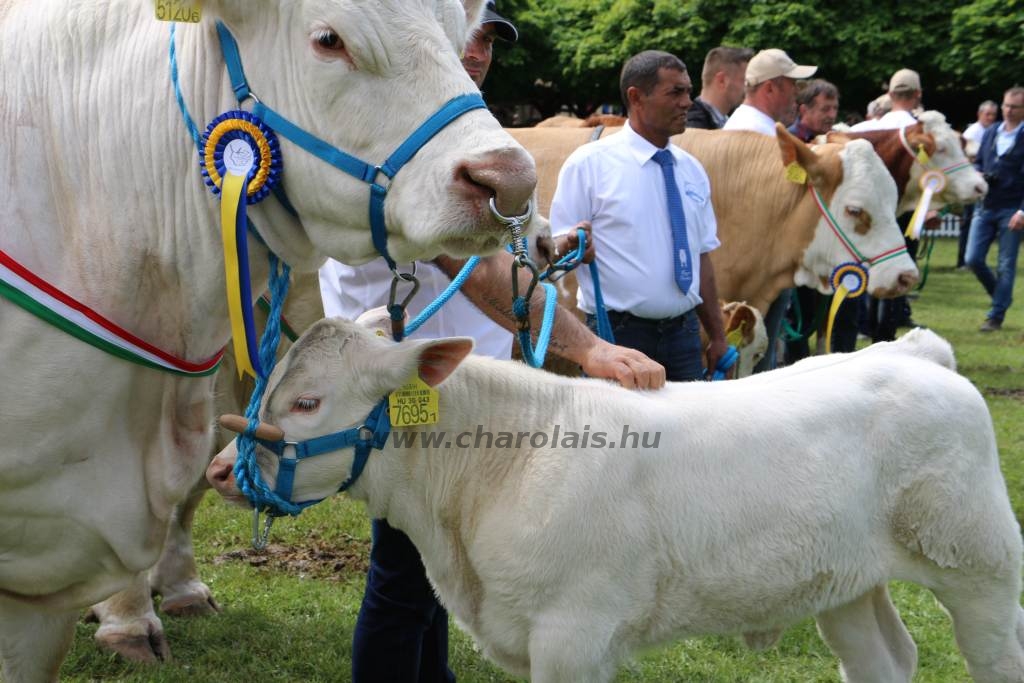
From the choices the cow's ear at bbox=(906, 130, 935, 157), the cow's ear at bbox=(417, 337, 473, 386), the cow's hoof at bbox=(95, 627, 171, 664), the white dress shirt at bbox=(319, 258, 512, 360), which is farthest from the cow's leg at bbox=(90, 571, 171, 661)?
the cow's ear at bbox=(906, 130, 935, 157)

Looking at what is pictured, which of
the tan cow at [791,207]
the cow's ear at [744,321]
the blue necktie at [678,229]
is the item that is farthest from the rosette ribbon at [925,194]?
the blue necktie at [678,229]

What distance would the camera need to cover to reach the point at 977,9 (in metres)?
26.4

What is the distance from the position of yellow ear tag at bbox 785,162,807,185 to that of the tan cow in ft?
0.11

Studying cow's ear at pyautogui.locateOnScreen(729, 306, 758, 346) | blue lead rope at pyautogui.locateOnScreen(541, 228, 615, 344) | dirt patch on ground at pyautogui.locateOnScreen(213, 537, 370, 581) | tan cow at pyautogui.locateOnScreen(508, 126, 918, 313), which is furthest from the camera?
tan cow at pyautogui.locateOnScreen(508, 126, 918, 313)

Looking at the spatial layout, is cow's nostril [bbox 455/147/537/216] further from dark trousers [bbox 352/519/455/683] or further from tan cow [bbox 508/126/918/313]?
tan cow [bbox 508/126/918/313]

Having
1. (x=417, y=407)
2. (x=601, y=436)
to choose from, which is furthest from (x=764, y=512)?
(x=417, y=407)

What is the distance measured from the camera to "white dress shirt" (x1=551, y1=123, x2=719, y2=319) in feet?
17.8

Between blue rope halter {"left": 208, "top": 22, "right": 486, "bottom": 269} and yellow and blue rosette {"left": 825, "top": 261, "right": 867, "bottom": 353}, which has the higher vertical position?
blue rope halter {"left": 208, "top": 22, "right": 486, "bottom": 269}

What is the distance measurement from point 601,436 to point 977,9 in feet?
86.9

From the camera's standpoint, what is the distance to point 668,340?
5.56 metres

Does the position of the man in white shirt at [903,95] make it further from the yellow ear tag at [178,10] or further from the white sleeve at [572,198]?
the yellow ear tag at [178,10]

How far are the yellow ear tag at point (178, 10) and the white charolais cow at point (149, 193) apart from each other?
0.06 m

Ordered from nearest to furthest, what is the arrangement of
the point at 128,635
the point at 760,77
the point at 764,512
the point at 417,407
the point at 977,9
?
the point at 417,407
the point at 764,512
the point at 128,635
the point at 760,77
the point at 977,9

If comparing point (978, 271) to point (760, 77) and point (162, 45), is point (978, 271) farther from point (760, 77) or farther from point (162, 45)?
point (162, 45)
